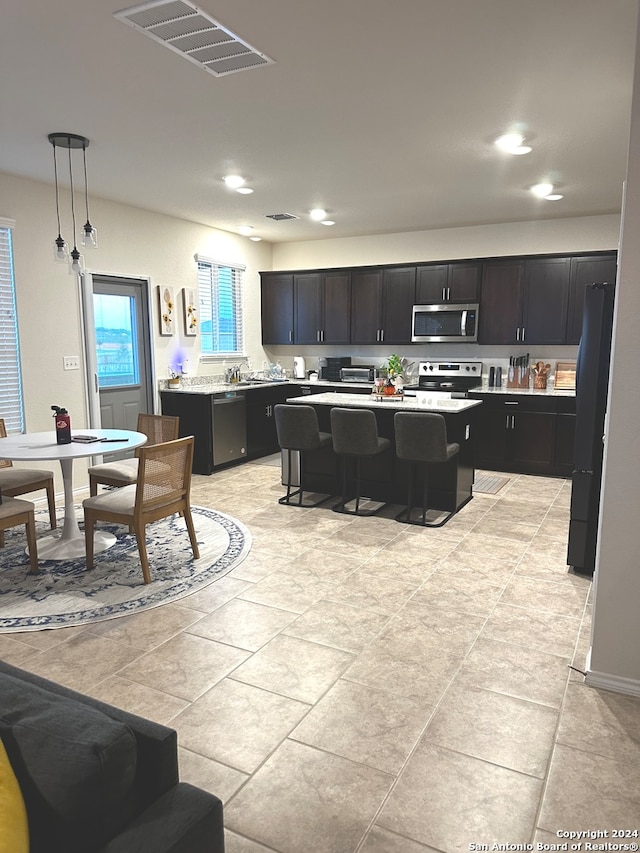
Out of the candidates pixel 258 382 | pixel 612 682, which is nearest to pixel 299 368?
pixel 258 382

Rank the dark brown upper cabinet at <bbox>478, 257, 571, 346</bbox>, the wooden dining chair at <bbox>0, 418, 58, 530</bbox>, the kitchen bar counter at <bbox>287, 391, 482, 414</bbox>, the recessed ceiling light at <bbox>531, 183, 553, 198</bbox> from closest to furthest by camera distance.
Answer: the wooden dining chair at <bbox>0, 418, 58, 530</bbox>, the kitchen bar counter at <bbox>287, 391, 482, 414</bbox>, the recessed ceiling light at <bbox>531, 183, 553, 198</bbox>, the dark brown upper cabinet at <bbox>478, 257, 571, 346</bbox>

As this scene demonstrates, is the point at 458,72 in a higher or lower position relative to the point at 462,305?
higher

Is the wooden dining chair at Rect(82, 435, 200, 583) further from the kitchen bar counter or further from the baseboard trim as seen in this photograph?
the baseboard trim

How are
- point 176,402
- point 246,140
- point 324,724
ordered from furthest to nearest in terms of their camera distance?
point 176,402 → point 246,140 → point 324,724

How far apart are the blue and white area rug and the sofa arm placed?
2153mm

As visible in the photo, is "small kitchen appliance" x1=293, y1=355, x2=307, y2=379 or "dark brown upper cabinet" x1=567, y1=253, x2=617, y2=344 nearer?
"dark brown upper cabinet" x1=567, y1=253, x2=617, y2=344

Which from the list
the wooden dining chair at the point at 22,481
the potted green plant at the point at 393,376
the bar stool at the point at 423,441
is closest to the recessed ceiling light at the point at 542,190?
the potted green plant at the point at 393,376

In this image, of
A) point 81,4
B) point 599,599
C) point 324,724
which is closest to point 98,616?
point 324,724

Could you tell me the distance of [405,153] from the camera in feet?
14.1

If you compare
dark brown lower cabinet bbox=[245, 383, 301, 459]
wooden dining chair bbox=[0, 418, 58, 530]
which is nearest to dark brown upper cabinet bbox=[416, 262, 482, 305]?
dark brown lower cabinet bbox=[245, 383, 301, 459]

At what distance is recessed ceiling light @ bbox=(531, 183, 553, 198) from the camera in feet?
17.0

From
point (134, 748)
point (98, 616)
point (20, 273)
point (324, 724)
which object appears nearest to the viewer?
point (134, 748)

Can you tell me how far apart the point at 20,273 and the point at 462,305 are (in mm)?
4601

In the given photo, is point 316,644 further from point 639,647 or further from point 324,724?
point 639,647
